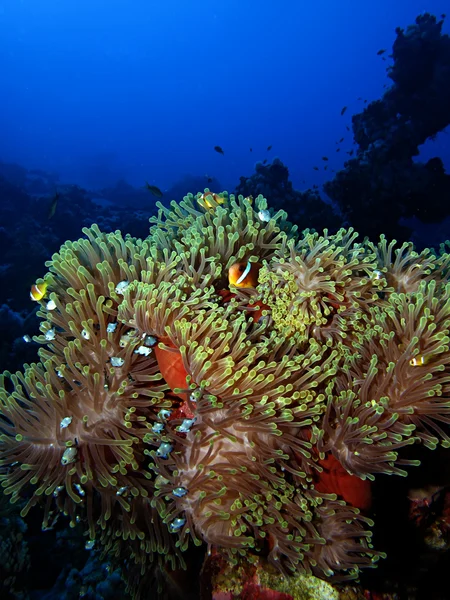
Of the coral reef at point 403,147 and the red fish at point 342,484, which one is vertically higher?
the coral reef at point 403,147

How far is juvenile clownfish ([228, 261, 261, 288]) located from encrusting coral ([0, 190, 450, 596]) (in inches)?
0.9

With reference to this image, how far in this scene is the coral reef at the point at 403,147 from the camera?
11.7 m

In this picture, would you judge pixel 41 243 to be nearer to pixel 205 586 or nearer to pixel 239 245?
pixel 239 245

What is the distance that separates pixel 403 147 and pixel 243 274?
11660 mm

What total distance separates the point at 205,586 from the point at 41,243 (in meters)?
13.5

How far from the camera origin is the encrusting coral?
238 centimetres

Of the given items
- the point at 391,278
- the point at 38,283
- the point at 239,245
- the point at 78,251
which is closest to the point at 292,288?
the point at 239,245

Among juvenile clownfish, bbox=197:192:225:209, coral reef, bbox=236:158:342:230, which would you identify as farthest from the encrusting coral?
coral reef, bbox=236:158:342:230

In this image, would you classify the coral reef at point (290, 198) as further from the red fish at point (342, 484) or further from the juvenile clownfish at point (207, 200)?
the red fish at point (342, 484)

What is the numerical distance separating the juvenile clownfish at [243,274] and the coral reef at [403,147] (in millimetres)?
9875

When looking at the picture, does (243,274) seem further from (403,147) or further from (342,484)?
(403,147)

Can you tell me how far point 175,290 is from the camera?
2.57 metres

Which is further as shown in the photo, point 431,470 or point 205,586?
point 431,470

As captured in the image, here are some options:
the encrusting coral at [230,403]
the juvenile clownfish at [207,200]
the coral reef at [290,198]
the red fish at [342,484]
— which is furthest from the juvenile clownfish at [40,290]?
the coral reef at [290,198]
